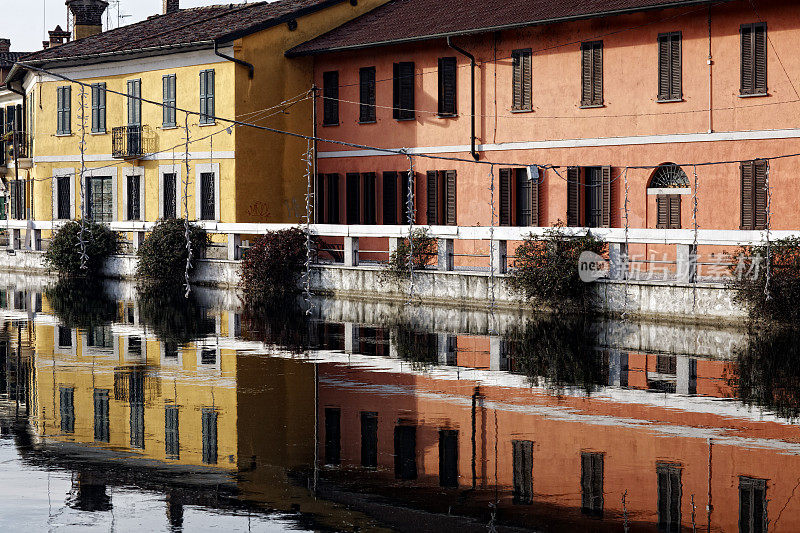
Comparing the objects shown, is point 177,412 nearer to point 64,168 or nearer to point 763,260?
point 763,260

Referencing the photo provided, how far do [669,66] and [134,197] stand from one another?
18907 millimetres

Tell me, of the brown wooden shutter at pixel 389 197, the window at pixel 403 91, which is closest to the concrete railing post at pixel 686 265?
the window at pixel 403 91

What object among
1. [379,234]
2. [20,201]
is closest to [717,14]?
[379,234]

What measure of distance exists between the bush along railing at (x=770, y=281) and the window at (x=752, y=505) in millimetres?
11035

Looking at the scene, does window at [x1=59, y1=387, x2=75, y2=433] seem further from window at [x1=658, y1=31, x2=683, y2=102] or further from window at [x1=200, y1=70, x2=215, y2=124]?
window at [x1=200, y1=70, x2=215, y2=124]

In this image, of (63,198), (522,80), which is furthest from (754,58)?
(63,198)

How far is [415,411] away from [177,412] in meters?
2.39

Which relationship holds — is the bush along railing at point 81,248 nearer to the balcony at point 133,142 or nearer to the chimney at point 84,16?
the balcony at point 133,142

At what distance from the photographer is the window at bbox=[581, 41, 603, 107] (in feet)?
94.1

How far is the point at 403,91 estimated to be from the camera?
3369 cm

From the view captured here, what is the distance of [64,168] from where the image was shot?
41656mm

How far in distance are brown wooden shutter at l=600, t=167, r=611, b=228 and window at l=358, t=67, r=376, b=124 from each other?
27.5 feet

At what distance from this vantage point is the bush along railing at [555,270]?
74.5ft

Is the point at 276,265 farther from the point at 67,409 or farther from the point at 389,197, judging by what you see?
the point at 67,409
